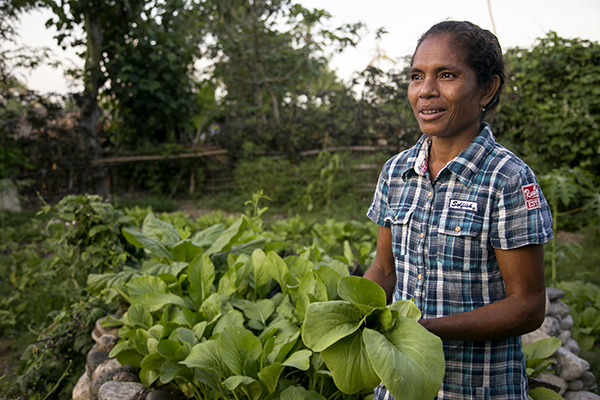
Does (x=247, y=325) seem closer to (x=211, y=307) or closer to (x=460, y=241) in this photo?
(x=211, y=307)

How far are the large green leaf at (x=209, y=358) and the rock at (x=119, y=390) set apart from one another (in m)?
0.40

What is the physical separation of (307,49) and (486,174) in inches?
377

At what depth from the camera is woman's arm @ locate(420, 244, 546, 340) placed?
1060 millimetres

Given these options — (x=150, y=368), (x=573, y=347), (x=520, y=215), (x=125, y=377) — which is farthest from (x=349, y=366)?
(x=573, y=347)

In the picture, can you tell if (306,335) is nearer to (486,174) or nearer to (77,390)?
(486,174)

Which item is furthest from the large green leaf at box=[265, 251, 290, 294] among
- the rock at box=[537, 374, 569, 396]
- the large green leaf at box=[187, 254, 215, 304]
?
the rock at box=[537, 374, 569, 396]

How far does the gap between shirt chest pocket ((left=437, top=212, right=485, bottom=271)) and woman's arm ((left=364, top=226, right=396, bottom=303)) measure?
246 mm

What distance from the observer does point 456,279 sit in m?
1.18

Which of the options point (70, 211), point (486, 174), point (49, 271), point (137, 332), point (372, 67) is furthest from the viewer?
point (372, 67)

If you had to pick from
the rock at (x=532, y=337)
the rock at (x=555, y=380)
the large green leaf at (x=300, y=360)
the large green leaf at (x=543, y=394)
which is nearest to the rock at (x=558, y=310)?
the rock at (x=532, y=337)

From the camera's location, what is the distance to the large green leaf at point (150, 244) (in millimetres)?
2369

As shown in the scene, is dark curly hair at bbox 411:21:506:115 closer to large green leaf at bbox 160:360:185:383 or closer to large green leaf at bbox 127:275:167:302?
large green leaf at bbox 160:360:185:383

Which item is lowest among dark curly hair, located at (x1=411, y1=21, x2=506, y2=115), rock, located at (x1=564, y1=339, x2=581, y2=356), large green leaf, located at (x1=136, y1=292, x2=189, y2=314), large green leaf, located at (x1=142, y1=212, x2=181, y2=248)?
rock, located at (x1=564, y1=339, x2=581, y2=356)

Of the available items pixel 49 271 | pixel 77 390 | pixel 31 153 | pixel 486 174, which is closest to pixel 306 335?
pixel 486 174
